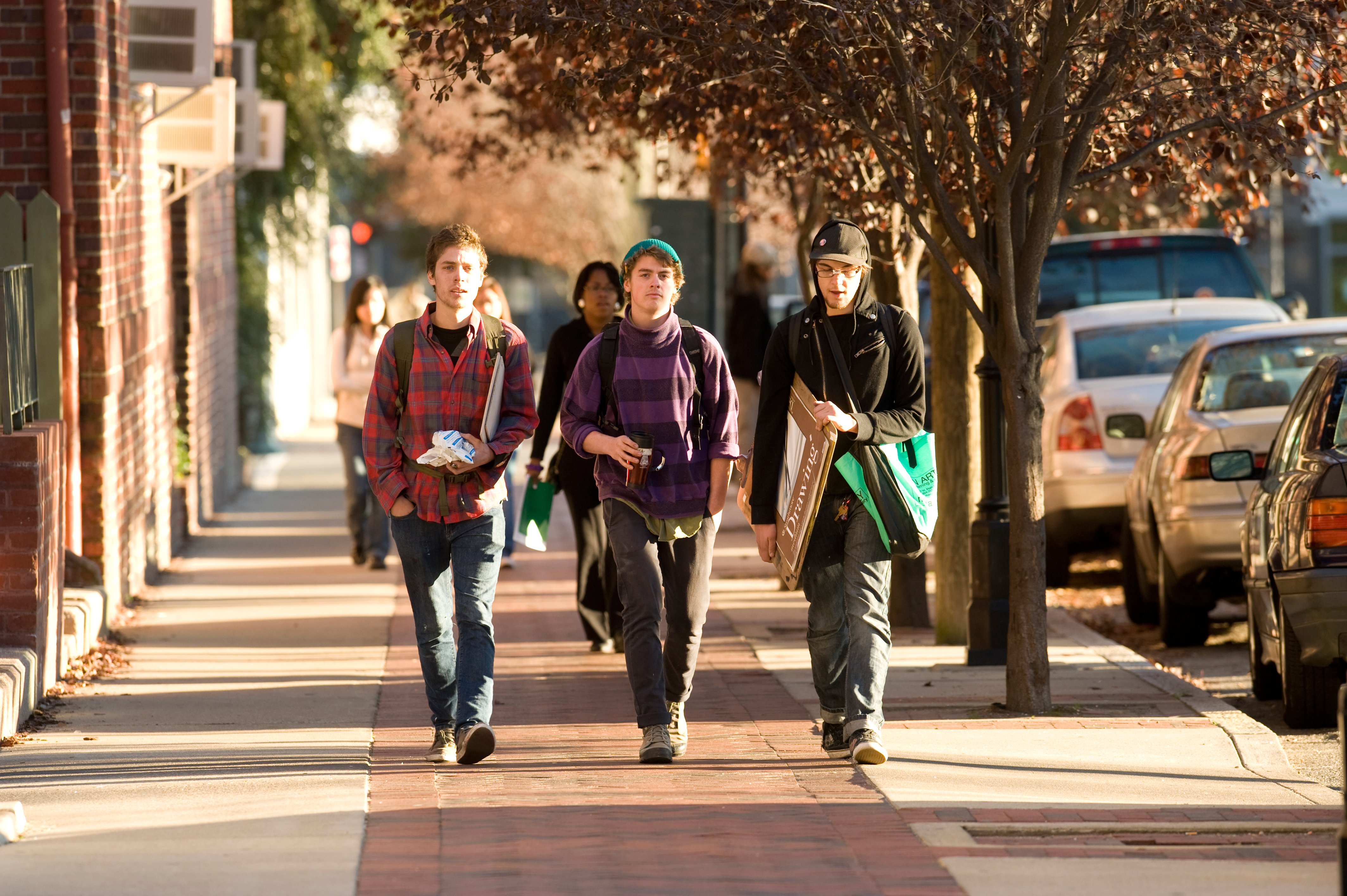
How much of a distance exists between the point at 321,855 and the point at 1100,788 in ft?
8.54

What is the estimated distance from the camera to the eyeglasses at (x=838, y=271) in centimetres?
674

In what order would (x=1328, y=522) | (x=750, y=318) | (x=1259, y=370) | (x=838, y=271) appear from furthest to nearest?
(x=750, y=318) → (x=1259, y=370) → (x=1328, y=522) → (x=838, y=271)

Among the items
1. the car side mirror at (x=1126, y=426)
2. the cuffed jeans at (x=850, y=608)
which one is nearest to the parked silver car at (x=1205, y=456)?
the car side mirror at (x=1126, y=426)

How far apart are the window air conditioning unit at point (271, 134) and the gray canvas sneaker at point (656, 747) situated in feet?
36.9

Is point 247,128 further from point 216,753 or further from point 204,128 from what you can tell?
point 216,753

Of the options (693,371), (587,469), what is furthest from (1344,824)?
(587,469)

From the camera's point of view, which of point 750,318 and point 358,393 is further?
point 750,318

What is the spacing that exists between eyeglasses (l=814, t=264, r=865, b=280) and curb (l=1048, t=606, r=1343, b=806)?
2.22 meters

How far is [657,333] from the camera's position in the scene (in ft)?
22.8

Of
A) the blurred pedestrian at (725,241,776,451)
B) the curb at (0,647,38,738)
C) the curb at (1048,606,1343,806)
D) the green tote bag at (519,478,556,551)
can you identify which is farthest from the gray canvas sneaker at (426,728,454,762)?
the blurred pedestrian at (725,241,776,451)

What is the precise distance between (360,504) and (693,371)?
6665mm

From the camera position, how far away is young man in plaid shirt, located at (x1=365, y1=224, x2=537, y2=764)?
678cm

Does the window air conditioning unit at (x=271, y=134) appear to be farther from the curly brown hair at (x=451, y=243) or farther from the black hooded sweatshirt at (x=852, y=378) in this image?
the black hooded sweatshirt at (x=852, y=378)

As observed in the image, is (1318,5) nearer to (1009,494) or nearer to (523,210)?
(1009,494)
